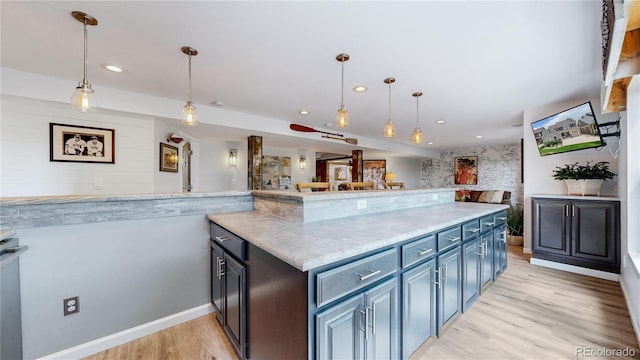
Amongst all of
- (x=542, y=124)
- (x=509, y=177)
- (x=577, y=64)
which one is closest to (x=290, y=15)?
(x=577, y=64)

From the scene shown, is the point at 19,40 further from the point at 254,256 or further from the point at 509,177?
the point at 509,177

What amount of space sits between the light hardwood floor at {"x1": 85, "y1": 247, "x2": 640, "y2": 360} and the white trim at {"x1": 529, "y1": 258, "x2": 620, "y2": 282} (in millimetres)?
386

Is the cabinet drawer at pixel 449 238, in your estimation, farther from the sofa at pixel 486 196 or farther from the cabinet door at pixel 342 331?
the sofa at pixel 486 196

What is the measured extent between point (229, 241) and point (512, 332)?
228cm

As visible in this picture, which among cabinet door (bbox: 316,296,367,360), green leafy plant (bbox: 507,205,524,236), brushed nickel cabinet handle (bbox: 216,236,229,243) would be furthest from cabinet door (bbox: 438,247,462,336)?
green leafy plant (bbox: 507,205,524,236)

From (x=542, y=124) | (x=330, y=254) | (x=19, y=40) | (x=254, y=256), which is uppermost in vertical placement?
(x=19, y=40)

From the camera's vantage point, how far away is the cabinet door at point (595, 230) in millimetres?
2812

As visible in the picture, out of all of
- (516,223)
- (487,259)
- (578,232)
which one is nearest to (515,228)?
(516,223)

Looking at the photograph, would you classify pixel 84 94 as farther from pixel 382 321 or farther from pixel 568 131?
pixel 568 131

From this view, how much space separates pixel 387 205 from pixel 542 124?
9.99ft

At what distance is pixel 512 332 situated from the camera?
1.89m

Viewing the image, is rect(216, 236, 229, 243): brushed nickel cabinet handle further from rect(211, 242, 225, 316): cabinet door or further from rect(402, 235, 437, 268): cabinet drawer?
rect(402, 235, 437, 268): cabinet drawer

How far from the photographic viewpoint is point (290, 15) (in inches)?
66.5

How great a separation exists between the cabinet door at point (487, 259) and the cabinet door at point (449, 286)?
588mm
